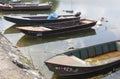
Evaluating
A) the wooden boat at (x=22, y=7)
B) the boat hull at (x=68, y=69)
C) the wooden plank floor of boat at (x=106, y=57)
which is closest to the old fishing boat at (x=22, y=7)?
the wooden boat at (x=22, y=7)

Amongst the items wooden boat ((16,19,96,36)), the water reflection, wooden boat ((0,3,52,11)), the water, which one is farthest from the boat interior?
wooden boat ((0,3,52,11))

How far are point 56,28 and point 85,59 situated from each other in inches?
326

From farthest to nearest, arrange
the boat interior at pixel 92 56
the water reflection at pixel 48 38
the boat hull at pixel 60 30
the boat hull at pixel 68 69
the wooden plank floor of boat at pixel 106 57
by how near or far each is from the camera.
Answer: the boat hull at pixel 60 30 → the water reflection at pixel 48 38 → the wooden plank floor of boat at pixel 106 57 → the boat interior at pixel 92 56 → the boat hull at pixel 68 69

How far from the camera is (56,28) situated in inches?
906

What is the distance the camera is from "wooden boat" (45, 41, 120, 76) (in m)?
12.9

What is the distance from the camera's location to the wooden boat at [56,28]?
21.0 m

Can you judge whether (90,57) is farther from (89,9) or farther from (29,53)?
(89,9)

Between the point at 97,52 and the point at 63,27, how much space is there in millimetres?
7620

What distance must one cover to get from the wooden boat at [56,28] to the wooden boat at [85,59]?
21.2ft

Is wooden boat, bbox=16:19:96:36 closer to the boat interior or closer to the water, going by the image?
the water

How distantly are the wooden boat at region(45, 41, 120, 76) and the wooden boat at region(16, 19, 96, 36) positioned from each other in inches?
254

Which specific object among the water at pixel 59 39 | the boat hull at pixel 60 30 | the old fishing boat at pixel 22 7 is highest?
the old fishing boat at pixel 22 7

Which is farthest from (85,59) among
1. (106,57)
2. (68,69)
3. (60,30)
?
(60,30)

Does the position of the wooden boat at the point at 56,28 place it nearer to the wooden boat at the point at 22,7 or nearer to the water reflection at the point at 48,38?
the water reflection at the point at 48,38
